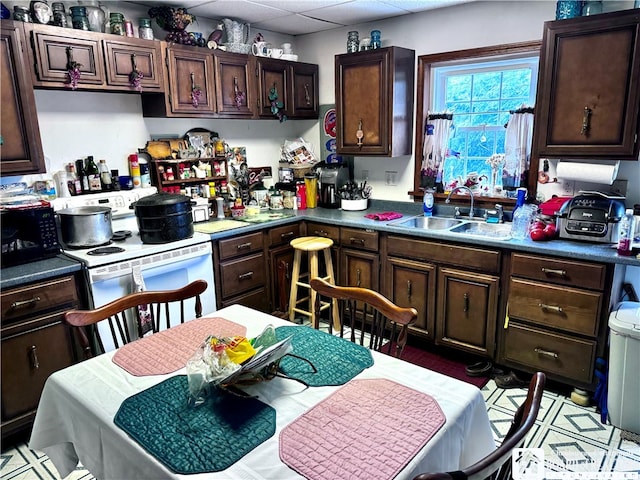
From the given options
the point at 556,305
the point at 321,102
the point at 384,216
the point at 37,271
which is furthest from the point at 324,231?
the point at 37,271

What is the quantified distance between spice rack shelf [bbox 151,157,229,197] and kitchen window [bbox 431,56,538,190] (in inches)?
69.6

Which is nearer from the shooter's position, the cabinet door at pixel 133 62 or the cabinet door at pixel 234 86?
the cabinet door at pixel 133 62

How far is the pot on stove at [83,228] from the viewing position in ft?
8.31

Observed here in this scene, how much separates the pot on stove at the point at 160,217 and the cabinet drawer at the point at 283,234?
2.57ft

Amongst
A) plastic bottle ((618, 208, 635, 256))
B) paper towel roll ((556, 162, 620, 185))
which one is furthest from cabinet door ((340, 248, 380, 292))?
plastic bottle ((618, 208, 635, 256))

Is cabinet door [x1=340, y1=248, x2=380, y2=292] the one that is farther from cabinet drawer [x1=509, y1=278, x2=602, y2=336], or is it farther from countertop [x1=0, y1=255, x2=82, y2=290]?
countertop [x1=0, y1=255, x2=82, y2=290]

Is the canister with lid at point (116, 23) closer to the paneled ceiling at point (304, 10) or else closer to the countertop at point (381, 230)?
the paneled ceiling at point (304, 10)

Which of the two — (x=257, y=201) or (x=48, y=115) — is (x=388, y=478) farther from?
(x=257, y=201)

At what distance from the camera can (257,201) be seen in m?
3.79

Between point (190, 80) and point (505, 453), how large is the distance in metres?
2.93

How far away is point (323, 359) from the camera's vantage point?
59.0 inches

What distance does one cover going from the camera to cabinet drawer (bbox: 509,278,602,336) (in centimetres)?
235

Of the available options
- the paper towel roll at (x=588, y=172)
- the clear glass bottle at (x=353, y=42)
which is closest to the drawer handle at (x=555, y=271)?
the paper towel roll at (x=588, y=172)

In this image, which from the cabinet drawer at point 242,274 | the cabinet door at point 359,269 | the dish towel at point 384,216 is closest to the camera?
the cabinet drawer at point 242,274
